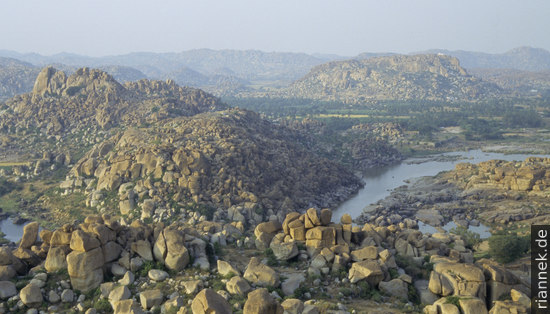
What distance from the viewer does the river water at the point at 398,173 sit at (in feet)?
188

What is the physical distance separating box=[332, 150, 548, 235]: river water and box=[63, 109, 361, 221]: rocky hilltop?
234 centimetres

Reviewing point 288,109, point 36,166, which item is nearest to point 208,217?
point 36,166

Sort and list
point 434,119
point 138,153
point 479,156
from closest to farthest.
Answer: point 138,153 → point 479,156 → point 434,119

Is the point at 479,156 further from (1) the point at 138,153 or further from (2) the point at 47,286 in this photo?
(2) the point at 47,286

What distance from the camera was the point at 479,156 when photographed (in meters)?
88.2

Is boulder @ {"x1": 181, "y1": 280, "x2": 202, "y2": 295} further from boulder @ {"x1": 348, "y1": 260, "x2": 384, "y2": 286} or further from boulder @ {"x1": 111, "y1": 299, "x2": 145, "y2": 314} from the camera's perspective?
boulder @ {"x1": 348, "y1": 260, "x2": 384, "y2": 286}

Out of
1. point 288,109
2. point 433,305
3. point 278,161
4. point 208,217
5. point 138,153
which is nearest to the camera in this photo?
point 433,305

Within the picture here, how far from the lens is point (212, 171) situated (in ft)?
159

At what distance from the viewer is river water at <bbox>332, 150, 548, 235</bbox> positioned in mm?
57438

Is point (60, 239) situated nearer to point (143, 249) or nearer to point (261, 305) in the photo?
point (143, 249)

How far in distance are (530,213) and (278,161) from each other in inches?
1116

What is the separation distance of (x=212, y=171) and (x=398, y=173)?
1541 inches

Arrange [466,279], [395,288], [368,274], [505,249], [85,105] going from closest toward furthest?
[466,279] → [395,288] → [368,274] → [505,249] → [85,105]

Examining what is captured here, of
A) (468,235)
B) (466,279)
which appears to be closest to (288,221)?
(466,279)
